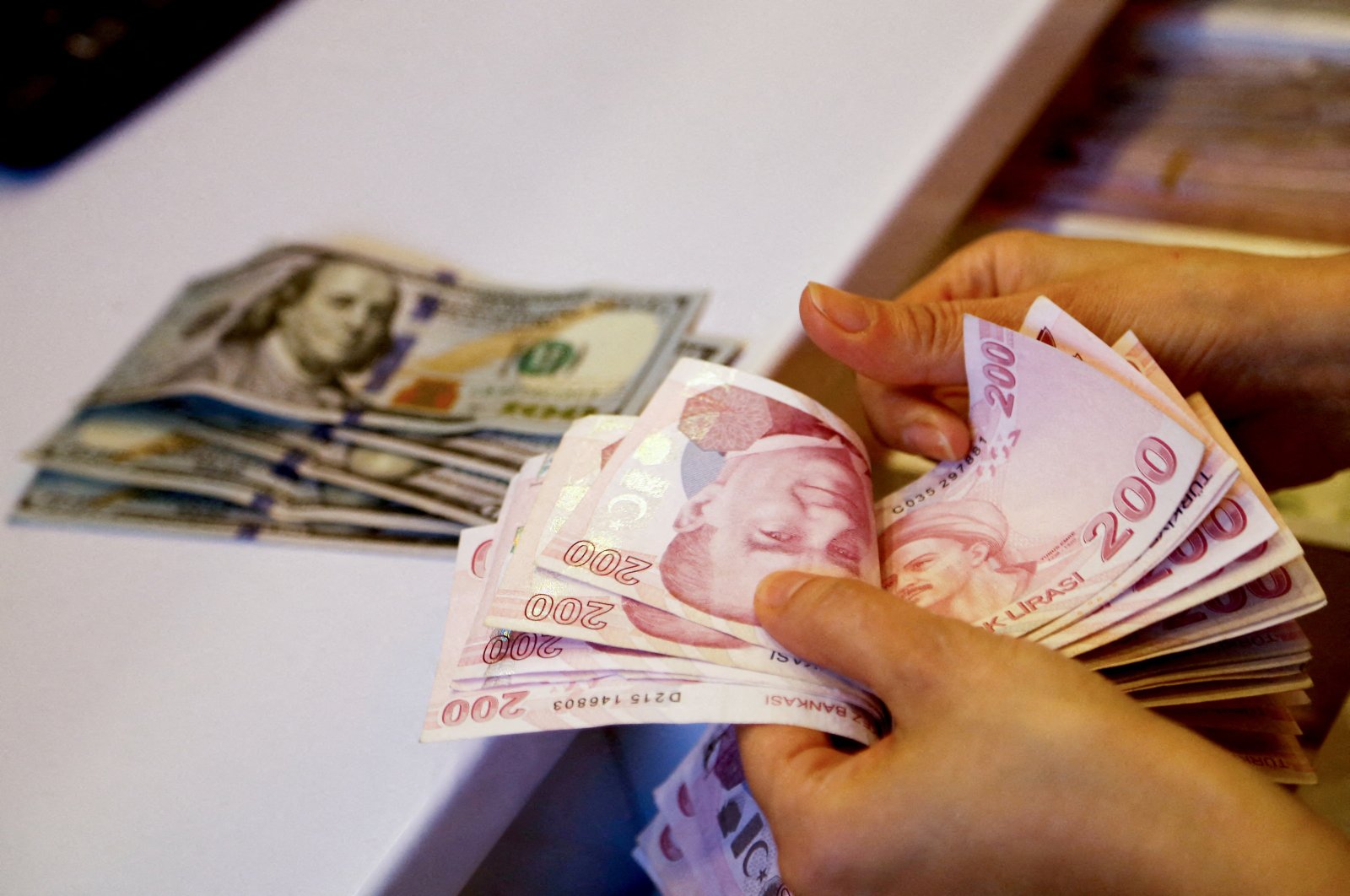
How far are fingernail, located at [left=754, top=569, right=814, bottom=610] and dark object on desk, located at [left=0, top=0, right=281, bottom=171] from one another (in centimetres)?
96

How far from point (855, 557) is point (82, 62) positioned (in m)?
0.99

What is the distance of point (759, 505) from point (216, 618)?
0.34 m

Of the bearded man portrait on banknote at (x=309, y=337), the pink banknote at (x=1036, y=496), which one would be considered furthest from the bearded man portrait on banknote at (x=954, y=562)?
the bearded man portrait on banknote at (x=309, y=337)

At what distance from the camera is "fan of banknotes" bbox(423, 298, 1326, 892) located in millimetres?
496

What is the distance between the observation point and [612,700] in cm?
48

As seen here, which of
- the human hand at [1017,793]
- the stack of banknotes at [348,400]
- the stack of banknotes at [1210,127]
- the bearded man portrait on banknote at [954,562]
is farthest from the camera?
the stack of banknotes at [1210,127]

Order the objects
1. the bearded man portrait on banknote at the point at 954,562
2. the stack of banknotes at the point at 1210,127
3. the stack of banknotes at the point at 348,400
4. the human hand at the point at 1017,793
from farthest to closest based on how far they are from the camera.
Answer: the stack of banknotes at the point at 1210,127 → the stack of banknotes at the point at 348,400 → the bearded man portrait on banknote at the point at 954,562 → the human hand at the point at 1017,793

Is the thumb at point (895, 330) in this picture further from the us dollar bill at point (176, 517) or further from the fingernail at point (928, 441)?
the us dollar bill at point (176, 517)

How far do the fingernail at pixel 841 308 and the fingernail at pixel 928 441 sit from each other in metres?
0.08

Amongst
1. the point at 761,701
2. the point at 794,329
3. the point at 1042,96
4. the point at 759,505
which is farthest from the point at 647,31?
the point at 761,701

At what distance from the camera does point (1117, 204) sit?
3.14 feet

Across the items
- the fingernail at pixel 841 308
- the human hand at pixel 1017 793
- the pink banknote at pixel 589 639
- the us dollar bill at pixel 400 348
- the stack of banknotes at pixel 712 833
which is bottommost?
the stack of banknotes at pixel 712 833

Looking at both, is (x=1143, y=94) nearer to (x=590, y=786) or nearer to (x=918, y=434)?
(x=918, y=434)

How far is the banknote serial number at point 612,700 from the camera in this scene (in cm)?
48
